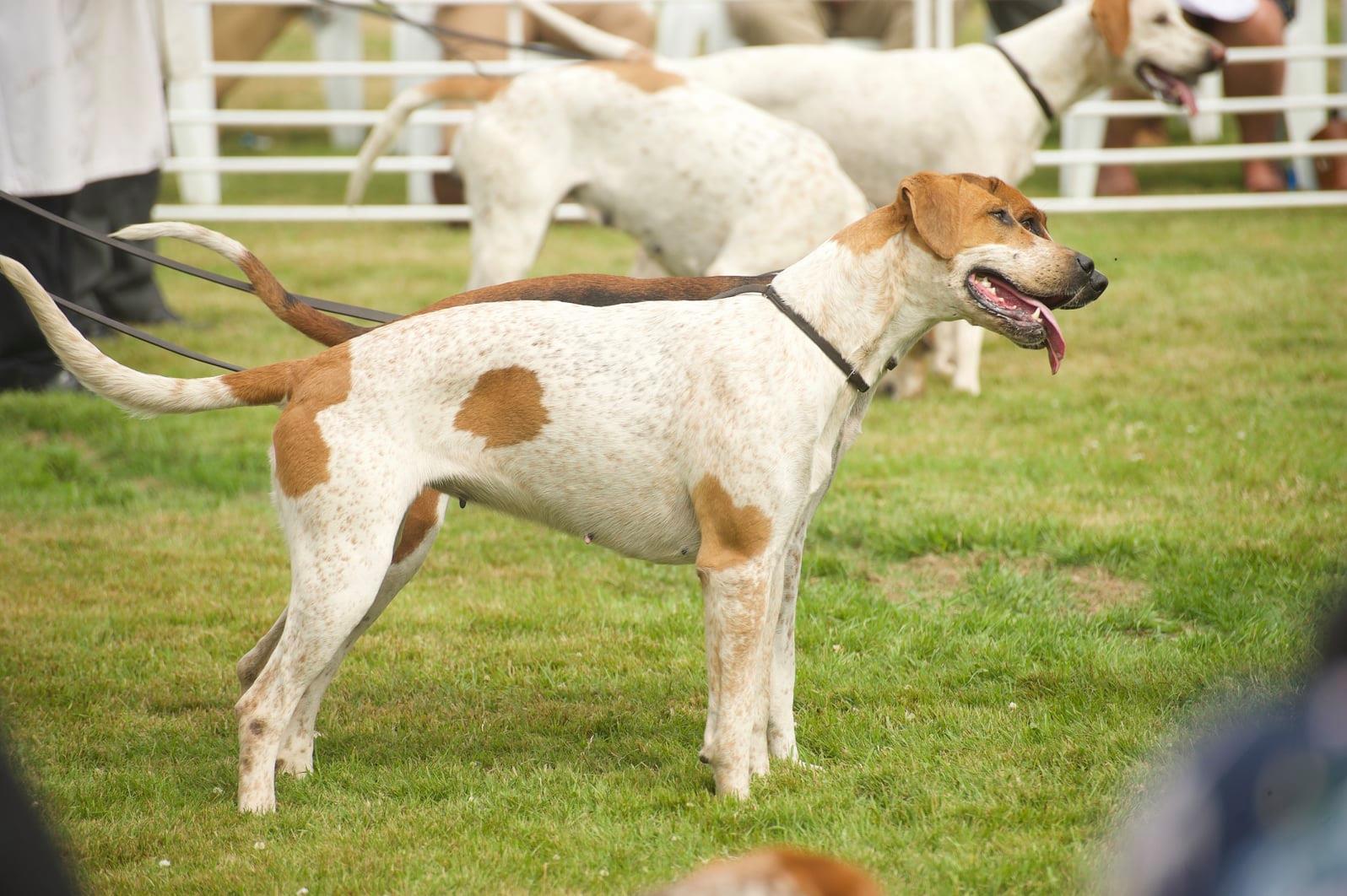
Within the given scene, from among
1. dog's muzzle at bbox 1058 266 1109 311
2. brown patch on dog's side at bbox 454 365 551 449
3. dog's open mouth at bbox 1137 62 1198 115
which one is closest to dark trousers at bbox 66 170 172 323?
brown patch on dog's side at bbox 454 365 551 449

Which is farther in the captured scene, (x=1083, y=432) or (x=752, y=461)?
(x=1083, y=432)

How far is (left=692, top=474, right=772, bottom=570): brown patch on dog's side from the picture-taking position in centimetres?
317

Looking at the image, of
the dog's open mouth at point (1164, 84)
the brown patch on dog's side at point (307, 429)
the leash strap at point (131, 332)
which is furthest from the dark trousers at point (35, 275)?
the dog's open mouth at point (1164, 84)

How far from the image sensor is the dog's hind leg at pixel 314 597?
3178 millimetres

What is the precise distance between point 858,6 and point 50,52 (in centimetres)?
755

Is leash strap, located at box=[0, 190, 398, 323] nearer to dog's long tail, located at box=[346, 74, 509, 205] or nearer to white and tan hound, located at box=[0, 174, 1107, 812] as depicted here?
white and tan hound, located at box=[0, 174, 1107, 812]

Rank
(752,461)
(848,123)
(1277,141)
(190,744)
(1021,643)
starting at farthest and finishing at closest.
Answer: (1277,141) < (848,123) < (1021,643) < (190,744) < (752,461)

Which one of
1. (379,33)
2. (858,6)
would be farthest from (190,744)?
(379,33)

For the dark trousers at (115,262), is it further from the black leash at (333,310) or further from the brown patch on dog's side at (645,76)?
the black leash at (333,310)

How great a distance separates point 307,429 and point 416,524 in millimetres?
479

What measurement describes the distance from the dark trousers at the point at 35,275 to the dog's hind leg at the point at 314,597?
430 centimetres

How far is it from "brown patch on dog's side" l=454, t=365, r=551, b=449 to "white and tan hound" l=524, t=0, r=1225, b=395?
14.2ft

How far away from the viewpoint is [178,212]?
38.2 feet

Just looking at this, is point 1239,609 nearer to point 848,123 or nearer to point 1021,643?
point 1021,643
